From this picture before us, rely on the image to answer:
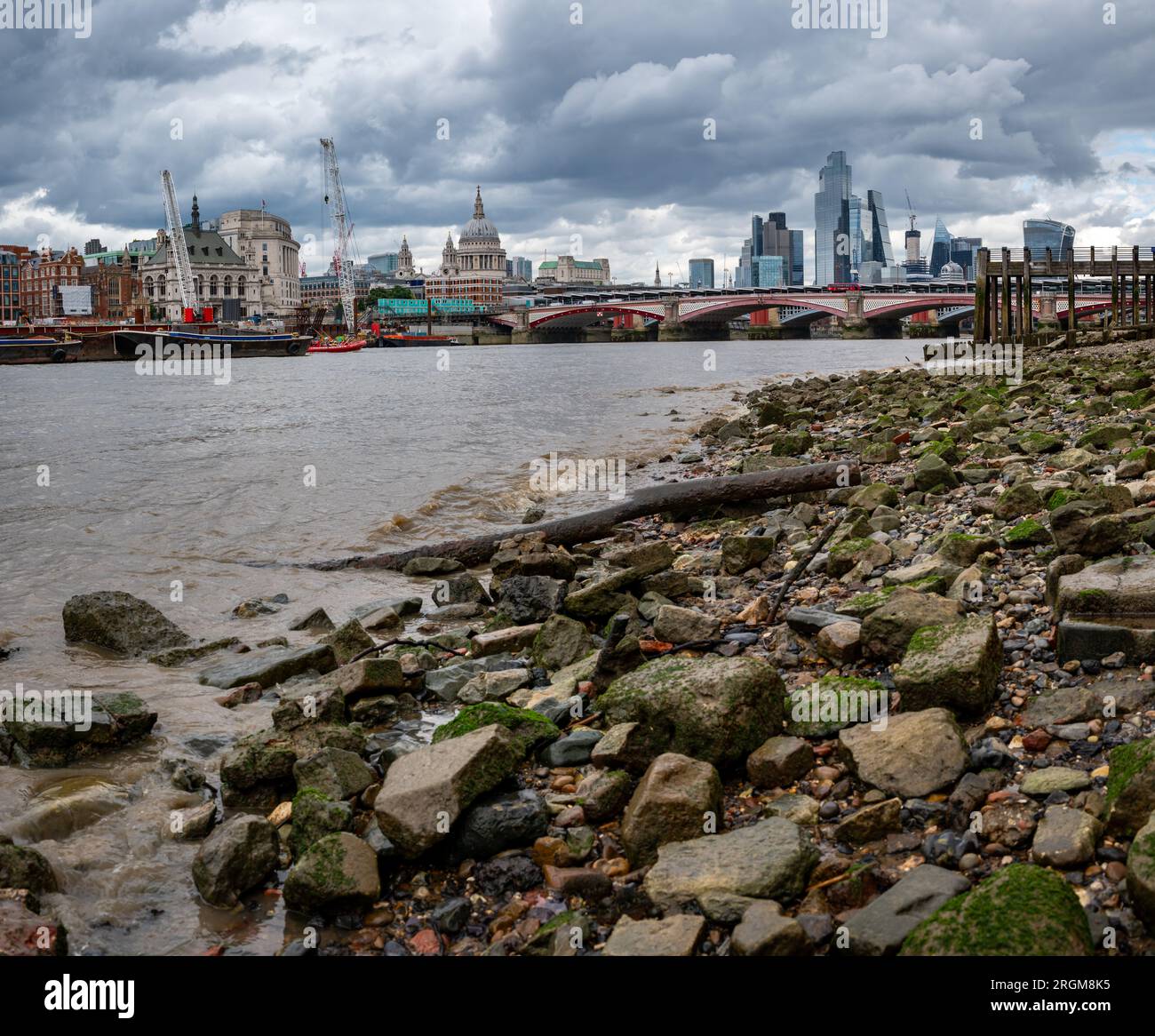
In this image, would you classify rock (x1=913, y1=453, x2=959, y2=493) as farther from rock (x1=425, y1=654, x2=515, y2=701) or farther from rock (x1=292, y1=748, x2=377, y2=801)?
rock (x1=292, y1=748, x2=377, y2=801)

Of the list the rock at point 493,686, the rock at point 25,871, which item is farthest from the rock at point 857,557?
the rock at point 25,871

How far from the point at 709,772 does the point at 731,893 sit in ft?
2.64

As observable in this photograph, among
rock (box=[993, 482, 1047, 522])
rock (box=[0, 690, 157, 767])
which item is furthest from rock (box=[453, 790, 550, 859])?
rock (box=[993, 482, 1047, 522])

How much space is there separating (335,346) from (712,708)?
412ft

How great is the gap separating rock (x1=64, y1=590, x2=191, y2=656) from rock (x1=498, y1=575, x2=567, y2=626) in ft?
9.39

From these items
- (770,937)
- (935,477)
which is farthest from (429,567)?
(770,937)

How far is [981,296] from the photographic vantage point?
42281 mm

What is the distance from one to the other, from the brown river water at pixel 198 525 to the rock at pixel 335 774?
71 cm

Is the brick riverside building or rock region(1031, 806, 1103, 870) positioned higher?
the brick riverside building

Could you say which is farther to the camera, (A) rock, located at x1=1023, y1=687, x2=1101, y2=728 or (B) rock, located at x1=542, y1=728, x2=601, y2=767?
(B) rock, located at x1=542, y1=728, x2=601, y2=767

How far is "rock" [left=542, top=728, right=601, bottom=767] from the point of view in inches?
223
